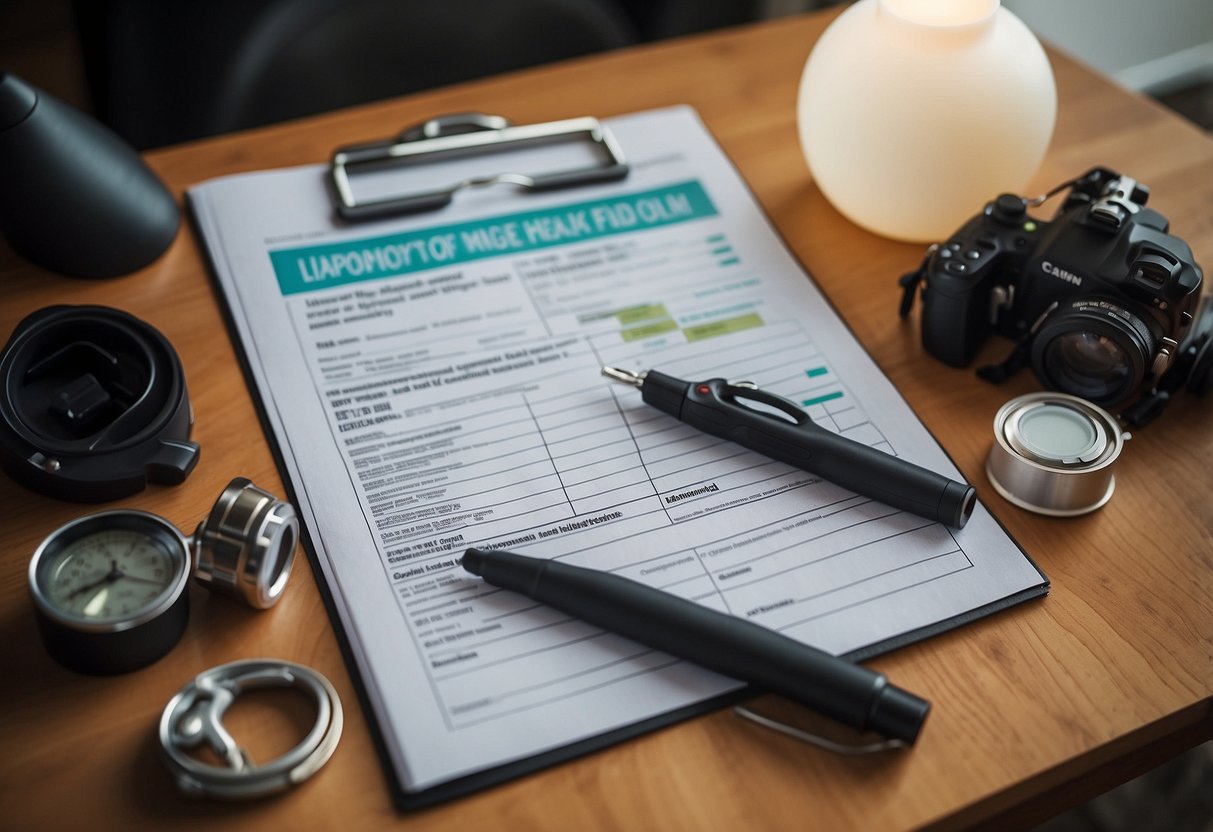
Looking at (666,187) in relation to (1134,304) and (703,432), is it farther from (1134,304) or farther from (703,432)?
(1134,304)

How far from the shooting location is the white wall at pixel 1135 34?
2039mm

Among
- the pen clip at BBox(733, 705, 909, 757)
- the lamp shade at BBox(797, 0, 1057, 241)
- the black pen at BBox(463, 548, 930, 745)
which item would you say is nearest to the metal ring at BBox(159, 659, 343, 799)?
the black pen at BBox(463, 548, 930, 745)

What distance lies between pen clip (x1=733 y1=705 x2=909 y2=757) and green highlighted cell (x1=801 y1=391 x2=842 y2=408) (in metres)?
0.26

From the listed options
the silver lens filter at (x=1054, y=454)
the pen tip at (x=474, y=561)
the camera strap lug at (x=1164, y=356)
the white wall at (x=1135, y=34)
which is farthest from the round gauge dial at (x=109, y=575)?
the white wall at (x=1135, y=34)

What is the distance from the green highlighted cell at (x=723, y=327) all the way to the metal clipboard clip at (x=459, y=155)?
19 cm

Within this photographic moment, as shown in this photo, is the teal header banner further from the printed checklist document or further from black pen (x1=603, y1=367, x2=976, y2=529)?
black pen (x1=603, y1=367, x2=976, y2=529)

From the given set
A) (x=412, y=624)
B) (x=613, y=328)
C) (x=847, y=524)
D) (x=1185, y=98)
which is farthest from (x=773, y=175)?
(x=1185, y=98)

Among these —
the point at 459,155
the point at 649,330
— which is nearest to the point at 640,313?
the point at 649,330

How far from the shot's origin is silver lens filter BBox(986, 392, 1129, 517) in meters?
0.71

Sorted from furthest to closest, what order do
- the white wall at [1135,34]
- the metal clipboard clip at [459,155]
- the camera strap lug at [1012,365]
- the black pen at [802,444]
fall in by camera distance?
the white wall at [1135,34] < the metal clipboard clip at [459,155] < the camera strap lug at [1012,365] < the black pen at [802,444]

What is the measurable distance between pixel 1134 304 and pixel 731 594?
0.34 metres

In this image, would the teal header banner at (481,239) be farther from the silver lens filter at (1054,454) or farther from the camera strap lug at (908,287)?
the silver lens filter at (1054,454)

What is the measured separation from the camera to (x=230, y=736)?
59cm

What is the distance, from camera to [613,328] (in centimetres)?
84
